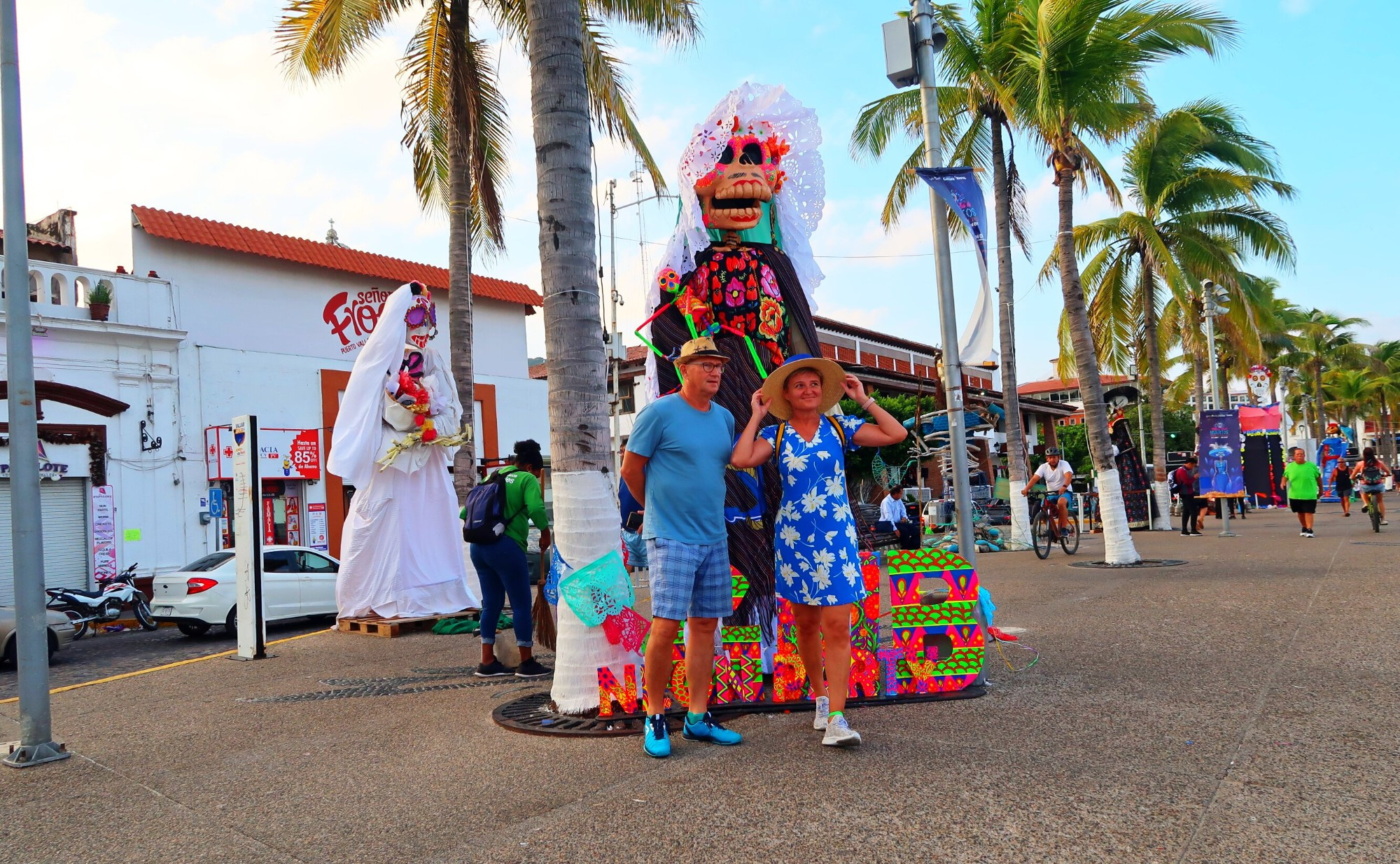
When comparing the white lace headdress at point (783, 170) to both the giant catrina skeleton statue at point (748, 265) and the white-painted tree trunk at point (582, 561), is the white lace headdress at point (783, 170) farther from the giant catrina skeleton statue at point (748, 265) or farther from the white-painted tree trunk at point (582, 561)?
the white-painted tree trunk at point (582, 561)

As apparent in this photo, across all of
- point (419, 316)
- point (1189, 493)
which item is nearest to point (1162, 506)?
point (1189, 493)

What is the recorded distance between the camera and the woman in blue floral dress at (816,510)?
173 inches

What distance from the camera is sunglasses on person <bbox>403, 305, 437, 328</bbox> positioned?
10.4 metres

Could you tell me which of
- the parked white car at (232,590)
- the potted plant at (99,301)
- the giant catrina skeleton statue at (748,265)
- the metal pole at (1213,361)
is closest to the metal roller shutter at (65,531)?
the potted plant at (99,301)

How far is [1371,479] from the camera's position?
16078 millimetres

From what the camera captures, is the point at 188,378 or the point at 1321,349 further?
the point at 1321,349

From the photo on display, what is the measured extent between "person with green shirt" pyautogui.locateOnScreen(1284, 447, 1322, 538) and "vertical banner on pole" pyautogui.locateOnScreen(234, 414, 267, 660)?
1471 centimetres

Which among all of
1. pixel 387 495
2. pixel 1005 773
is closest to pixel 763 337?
pixel 1005 773

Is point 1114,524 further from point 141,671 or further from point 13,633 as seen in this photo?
point 13,633

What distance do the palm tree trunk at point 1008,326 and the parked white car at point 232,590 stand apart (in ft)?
37.0

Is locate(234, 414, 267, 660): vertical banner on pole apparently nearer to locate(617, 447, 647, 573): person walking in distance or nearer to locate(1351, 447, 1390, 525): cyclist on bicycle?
locate(617, 447, 647, 573): person walking in distance

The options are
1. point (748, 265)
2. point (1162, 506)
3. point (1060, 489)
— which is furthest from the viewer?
point (1162, 506)

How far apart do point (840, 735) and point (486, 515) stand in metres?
3.31

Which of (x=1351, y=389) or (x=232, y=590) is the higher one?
(x=1351, y=389)
